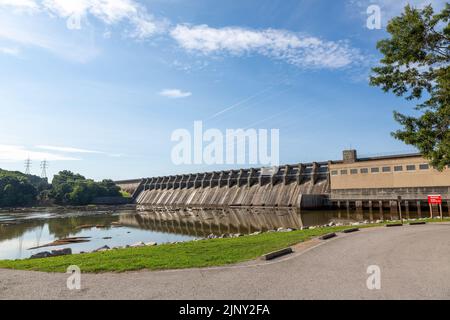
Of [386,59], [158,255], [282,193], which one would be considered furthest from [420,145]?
[282,193]

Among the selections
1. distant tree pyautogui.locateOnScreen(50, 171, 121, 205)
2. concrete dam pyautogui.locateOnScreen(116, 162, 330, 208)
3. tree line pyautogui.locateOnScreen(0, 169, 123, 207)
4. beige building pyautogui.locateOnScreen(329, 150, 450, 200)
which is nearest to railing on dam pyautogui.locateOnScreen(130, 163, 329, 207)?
concrete dam pyautogui.locateOnScreen(116, 162, 330, 208)

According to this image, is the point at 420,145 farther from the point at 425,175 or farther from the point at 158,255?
the point at 425,175

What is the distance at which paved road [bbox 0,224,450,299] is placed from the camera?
27.6 ft

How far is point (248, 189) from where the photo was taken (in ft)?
295

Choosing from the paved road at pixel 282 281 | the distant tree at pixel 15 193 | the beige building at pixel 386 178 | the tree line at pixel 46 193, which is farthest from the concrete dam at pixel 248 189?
the paved road at pixel 282 281

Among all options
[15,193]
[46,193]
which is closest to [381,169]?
[15,193]

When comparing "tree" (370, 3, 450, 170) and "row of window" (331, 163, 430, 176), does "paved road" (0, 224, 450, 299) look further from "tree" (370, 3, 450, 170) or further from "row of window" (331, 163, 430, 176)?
"row of window" (331, 163, 430, 176)

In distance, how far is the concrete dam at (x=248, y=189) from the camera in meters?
73.8

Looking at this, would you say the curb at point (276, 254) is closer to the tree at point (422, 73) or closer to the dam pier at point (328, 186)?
the tree at point (422, 73)

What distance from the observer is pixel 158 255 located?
15016 millimetres

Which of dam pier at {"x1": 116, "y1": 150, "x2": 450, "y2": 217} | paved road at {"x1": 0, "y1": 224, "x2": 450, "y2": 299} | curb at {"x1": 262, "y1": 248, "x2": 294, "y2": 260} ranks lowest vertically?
paved road at {"x1": 0, "y1": 224, "x2": 450, "y2": 299}

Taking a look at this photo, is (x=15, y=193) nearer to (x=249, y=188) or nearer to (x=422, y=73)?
(x=249, y=188)

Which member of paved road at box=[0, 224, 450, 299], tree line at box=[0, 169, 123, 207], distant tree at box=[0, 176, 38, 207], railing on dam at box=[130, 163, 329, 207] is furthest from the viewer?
tree line at box=[0, 169, 123, 207]
